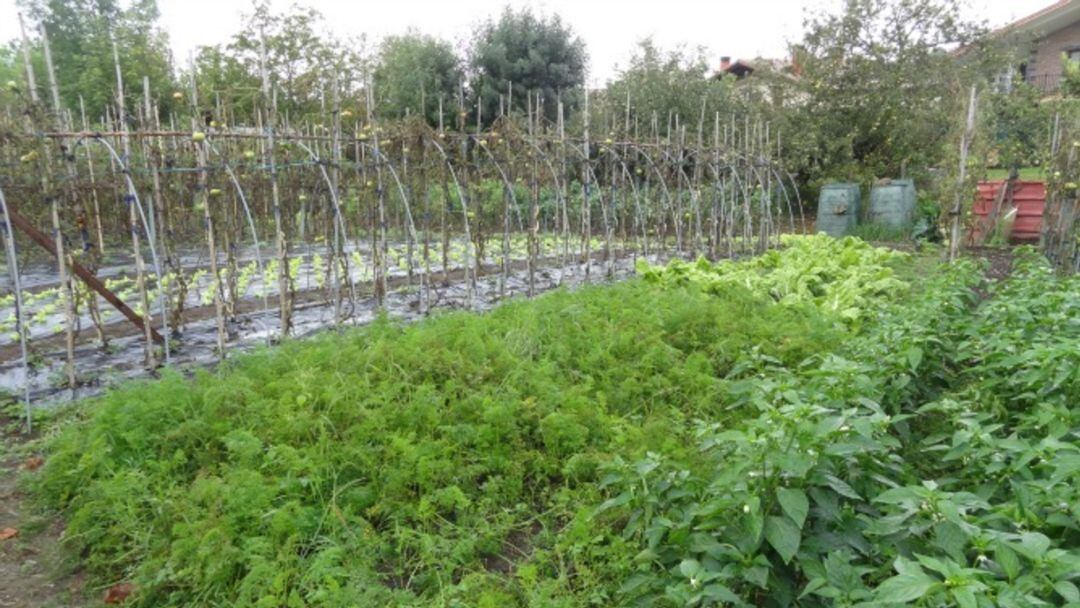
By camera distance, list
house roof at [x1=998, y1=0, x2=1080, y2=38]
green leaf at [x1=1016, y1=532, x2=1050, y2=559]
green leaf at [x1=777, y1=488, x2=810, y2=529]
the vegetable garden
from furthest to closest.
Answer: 1. house roof at [x1=998, y1=0, x2=1080, y2=38]
2. the vegetable garden
3. green leaf at [x1=777, y1=488, x2=810, y2=529]
4. green leaf at [x1=1016, y1=532, x2=1050, y2=559]

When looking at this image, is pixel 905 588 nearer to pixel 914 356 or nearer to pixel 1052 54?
pixel 914 356

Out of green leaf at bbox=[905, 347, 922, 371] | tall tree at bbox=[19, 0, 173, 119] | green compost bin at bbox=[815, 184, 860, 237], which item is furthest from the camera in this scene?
tall tree at bbox=[19, 0, 173, 119]

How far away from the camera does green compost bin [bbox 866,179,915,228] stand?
14.4 m

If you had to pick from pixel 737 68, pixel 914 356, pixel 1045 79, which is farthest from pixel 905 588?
pixel 737 68

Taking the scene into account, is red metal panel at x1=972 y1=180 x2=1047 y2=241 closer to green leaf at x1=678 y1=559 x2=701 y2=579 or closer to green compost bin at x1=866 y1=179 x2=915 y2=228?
green compost bin at x1=866 y1=179 x2=915 y2=228

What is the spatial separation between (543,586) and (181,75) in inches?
943

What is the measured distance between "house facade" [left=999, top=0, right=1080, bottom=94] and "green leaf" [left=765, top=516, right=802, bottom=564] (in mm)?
28252

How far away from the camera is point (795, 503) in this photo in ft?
7.00

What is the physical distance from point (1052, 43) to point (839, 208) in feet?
63.0

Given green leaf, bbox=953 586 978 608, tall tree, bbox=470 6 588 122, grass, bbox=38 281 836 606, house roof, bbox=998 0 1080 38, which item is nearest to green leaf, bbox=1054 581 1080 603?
green leaf, bbox=953 586 978 608

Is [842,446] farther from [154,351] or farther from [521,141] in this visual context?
[521,141]

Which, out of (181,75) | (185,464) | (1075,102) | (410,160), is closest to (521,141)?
(410,160)

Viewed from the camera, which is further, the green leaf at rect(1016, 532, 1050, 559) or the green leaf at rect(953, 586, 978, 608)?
the green leaf at rect(1016, 532, 1050, 559)

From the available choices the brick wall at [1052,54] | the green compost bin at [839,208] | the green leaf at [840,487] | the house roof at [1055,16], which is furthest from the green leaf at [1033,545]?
the brick wall at [1052,54]
